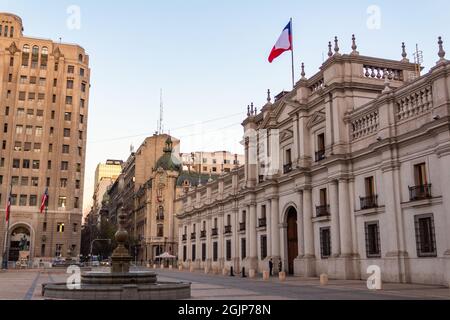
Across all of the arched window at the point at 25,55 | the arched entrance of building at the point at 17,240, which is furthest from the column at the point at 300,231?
the arched window at the point at 25,55

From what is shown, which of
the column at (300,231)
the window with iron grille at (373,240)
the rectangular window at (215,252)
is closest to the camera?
the window with iron grille at (373,240)

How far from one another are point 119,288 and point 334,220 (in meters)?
21.8

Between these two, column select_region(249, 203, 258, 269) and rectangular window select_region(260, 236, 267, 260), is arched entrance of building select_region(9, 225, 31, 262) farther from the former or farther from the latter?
rectangular window select_region(260, 236, 267, 260)

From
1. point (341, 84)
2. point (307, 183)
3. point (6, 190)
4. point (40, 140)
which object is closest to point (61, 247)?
point (6, 190)

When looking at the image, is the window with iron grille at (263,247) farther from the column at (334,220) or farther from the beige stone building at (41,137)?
the beige stone building at (41,137)

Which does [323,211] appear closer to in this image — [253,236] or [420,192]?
[420,192]

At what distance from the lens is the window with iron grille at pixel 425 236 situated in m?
28.1

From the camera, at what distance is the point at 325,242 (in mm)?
38375

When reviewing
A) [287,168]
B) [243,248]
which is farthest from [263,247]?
[287,168]

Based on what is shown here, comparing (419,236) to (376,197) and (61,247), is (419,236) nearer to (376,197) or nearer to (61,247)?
(376,197)

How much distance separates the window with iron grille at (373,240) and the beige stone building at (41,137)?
58.2 meters
